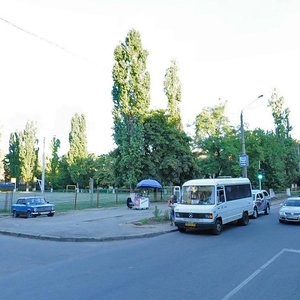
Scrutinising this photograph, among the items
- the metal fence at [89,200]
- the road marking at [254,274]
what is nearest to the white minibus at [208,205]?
the road marking at [254,274]

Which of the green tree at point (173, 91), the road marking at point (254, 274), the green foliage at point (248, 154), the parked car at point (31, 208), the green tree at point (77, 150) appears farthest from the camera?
the green tree at point (77, 150)

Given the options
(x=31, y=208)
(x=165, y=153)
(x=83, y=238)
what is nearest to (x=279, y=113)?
(x=165, y=153)

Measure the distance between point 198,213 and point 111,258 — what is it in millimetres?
5686

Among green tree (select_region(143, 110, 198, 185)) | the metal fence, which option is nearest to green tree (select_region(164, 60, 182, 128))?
green tree (select_region(143, 110, 198, 185))

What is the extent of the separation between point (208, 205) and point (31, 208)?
Result: 42.9 feet

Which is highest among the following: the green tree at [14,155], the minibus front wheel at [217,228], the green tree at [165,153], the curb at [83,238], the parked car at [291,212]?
the green tree at [14,155]

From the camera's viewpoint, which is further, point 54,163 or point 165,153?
point 54,163

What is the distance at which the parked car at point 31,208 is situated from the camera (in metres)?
22.9

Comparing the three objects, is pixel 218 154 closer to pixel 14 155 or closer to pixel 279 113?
pixel 279 113

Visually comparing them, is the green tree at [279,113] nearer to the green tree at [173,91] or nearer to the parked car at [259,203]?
the green tree at [173,91]

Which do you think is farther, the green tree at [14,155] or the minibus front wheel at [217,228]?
the green tree at [14,155]

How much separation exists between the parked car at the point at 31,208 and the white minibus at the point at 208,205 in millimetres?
11440

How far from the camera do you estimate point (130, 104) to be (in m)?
37.8

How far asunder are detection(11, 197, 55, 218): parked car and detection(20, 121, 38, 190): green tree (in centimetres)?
6302
